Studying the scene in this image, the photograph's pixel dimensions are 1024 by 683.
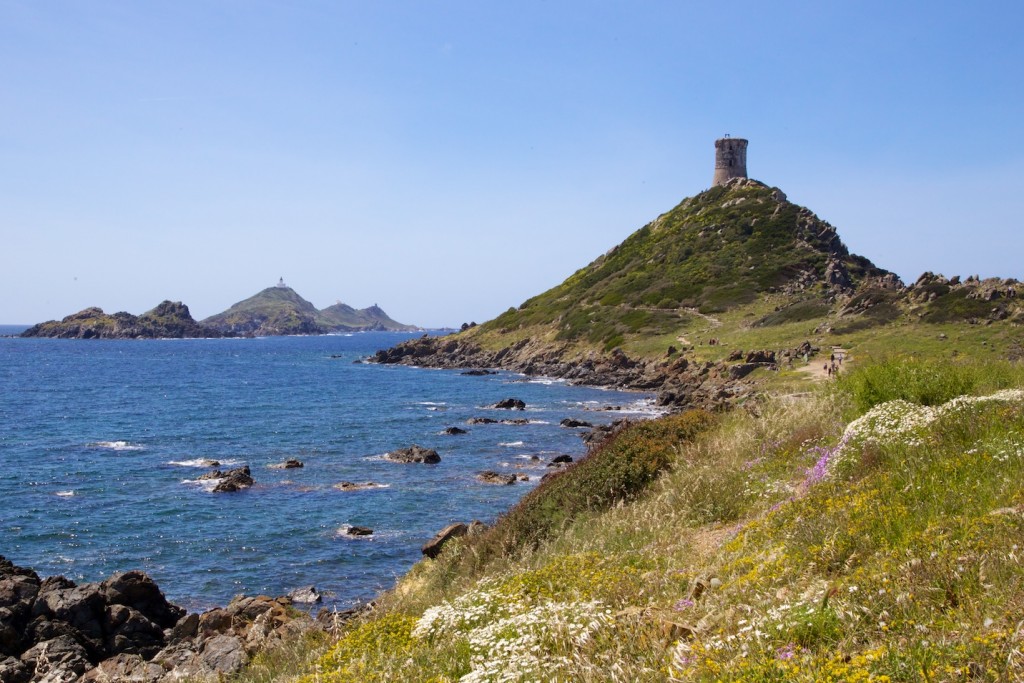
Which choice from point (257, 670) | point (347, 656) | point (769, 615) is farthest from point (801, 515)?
point (257, 670)

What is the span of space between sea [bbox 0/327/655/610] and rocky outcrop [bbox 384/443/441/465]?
3.26 ft

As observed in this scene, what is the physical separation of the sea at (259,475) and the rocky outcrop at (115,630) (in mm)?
2389

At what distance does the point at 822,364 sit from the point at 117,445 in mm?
44946

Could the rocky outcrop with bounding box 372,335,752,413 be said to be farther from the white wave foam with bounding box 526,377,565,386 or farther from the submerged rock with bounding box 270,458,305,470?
the submerged rock with bounding box 270,458,305,470

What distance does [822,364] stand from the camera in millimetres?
45406

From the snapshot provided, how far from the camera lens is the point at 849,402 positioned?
14266 mm

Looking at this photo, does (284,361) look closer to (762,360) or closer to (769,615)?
(762,360)

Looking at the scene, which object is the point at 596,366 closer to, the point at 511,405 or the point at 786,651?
the point at 511,405

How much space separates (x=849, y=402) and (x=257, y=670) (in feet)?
38.3

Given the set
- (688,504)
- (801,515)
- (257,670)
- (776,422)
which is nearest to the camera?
(801,515)

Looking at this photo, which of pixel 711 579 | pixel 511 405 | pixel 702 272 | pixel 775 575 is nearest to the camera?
pixel 775 575

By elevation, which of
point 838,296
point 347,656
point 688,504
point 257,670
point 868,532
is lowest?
point 257,670

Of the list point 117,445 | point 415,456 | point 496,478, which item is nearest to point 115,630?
point 496,478

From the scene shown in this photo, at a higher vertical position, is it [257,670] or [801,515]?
[801,515]
